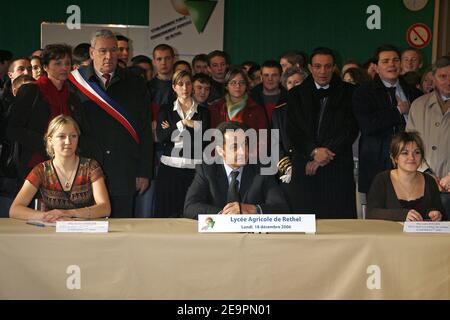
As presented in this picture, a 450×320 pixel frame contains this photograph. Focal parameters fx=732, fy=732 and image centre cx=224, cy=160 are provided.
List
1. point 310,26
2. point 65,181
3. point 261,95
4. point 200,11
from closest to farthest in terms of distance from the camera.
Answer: point 65,181, point 261,95, point 200,11, point 310,26

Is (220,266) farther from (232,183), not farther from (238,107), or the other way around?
(238,107)

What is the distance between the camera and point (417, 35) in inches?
434

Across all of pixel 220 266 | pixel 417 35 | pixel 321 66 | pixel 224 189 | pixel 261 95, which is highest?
pixel 417 35

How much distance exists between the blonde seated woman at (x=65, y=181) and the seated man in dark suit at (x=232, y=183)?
1.53ft

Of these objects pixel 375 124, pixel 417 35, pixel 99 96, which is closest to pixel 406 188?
pixel 375 124

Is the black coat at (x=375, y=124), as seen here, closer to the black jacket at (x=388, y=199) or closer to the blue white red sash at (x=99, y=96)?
the black jacket at (x=388, y=199)

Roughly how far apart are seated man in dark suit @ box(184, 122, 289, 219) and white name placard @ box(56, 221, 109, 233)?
0.63 meters

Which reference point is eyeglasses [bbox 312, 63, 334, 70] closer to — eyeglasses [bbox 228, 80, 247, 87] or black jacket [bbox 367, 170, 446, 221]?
eyeglasses [bbox 228, 80, 247, 87]

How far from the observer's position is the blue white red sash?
15.1 feet

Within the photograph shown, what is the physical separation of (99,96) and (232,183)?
1344 mm

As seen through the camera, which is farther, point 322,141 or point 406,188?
point 322,141

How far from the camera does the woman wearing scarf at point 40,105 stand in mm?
4586

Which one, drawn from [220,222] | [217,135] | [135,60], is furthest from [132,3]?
[220,222]
